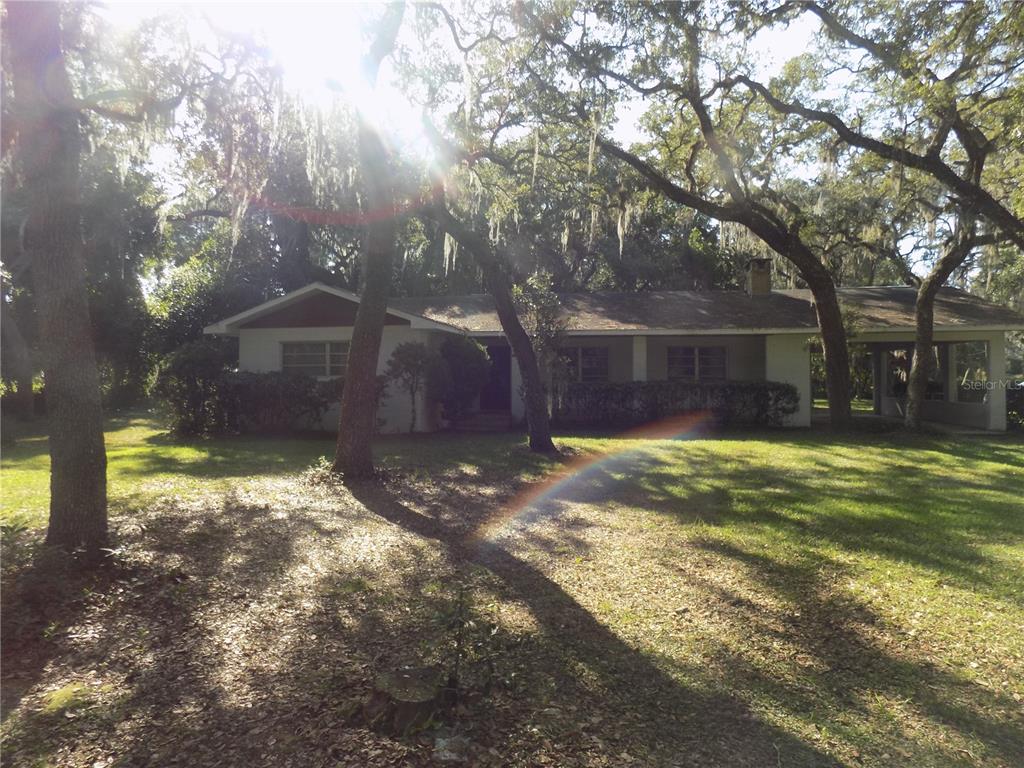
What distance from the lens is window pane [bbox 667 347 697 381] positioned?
18.4 metres

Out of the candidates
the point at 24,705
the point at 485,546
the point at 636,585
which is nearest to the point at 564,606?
the point at 636,585

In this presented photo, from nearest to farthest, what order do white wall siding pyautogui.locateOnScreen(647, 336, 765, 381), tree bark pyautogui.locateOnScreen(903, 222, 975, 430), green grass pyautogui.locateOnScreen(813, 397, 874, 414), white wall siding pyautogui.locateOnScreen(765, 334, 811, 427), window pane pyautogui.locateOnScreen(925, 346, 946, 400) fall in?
1. tree bark pyautogui.locateOnScreen(903, 222, 975, 430)
2. white wall siding pyautogui.locateOnScreen(765, 334, 811, 427)
3. white wall siding pyautogui.locateOnScreen(647, 336, 765, 381)
4. window pane pyautogui.locateOnScreen(925, 346, 946, 400)
5. green grass pyautogui.locateOnScreen(813, 397, 874, 414)

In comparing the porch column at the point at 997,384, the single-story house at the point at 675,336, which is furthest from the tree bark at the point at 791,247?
the porch column at the point at 997,384

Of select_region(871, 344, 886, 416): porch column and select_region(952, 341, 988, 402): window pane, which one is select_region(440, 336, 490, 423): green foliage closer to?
select_region(871, 344, 886, 416): porch column

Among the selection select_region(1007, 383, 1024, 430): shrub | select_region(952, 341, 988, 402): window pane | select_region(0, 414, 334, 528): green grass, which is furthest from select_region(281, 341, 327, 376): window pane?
select_region(952, 341, 988, 402): window pane

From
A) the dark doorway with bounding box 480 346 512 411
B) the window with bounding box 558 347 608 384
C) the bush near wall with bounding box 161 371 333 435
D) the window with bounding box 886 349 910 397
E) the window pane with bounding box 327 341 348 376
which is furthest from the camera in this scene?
the window with bounding box 886 349 910 397

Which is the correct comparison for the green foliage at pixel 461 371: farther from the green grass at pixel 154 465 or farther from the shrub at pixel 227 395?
the green grass at pixel 154 465

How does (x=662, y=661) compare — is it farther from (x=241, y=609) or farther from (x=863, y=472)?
(x=863, y=472)

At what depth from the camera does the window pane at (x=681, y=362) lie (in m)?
18.4

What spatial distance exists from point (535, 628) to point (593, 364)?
47.8 ft

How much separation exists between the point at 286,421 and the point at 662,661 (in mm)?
12787

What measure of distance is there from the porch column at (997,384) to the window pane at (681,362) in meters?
7.07

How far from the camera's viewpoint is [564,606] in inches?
191

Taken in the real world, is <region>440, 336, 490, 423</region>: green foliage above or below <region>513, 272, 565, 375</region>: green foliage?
below
